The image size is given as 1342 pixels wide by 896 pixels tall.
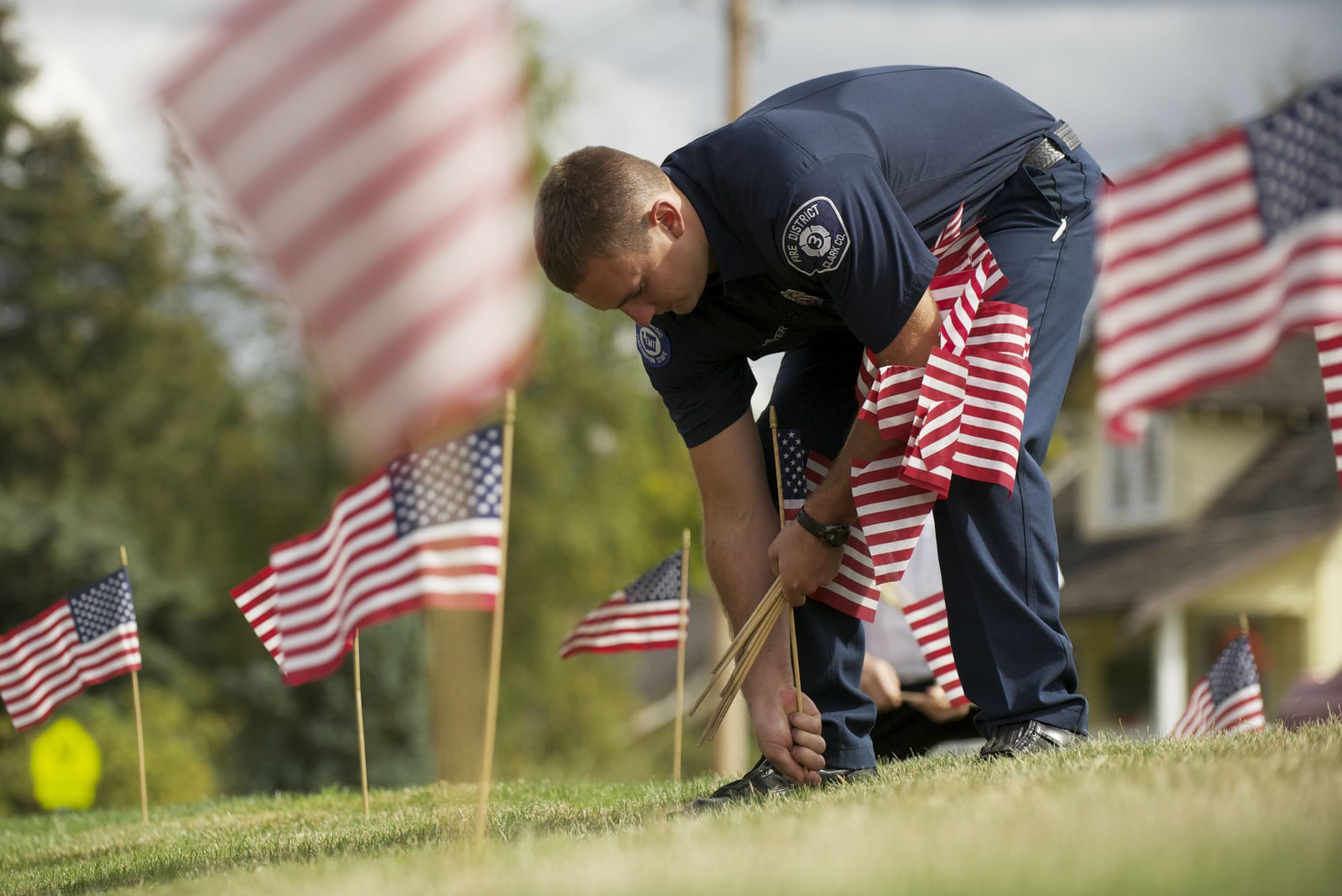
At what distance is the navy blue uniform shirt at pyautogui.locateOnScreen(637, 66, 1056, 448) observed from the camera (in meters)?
4.07

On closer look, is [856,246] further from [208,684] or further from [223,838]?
[208,684]

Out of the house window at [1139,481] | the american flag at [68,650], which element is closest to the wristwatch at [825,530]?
the american flag at [68,650]

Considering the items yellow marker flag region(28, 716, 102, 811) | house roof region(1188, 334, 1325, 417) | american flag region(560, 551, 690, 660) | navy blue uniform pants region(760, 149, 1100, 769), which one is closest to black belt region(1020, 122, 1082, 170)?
navy blue uniform pants region(760, 149, 1100, 769)

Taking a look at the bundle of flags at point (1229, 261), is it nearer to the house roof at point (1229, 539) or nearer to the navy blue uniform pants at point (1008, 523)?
Answer: the navy blue uniform pants at point (1008, 523)

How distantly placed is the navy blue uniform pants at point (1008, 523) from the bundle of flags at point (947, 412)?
5.2 inches

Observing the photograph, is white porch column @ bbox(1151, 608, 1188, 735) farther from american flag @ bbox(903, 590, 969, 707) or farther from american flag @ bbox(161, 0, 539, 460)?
american flag @ bbox(161, 0, 539, 460)

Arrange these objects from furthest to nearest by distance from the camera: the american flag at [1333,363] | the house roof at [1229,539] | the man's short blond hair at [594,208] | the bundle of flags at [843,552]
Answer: the house roof at [1229,539] → the american flag at [1333,363] → the bundle of flags at [843,552] → the man's short blond hair at [594,208]

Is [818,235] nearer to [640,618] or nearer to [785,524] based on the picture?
[785,524]

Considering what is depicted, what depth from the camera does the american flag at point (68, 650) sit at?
714cm

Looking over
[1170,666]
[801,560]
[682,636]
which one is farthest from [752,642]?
[1170,666]

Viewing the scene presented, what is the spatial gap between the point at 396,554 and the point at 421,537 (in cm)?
31

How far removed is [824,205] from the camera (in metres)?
4.02

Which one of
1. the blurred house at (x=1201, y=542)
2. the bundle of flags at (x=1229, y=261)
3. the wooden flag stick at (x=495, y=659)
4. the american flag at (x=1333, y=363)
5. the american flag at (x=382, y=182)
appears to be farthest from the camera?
the blurred house at (x=1201, y=542)

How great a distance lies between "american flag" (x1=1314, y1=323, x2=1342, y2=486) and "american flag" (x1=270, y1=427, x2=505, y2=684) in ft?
9.34
